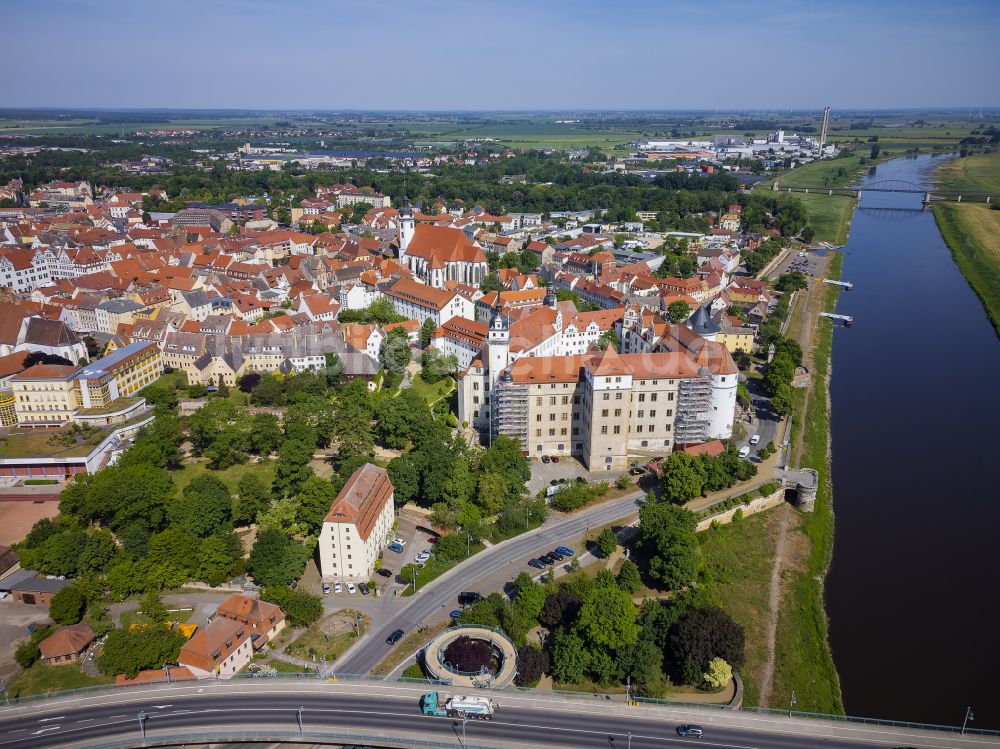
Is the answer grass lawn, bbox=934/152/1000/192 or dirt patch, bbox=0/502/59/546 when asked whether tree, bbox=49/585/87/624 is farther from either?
grass lawn, bbox=934/152/1000/192

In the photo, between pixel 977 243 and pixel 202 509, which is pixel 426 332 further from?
pixel 977 243

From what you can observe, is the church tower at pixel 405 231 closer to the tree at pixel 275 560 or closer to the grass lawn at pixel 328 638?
the tree at pixel 275 560

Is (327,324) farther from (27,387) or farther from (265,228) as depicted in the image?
(265,228)

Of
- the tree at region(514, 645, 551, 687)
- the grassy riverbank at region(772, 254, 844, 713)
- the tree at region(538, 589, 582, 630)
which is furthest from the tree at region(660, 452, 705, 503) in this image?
the tree at region(514, 645, 551, 687)

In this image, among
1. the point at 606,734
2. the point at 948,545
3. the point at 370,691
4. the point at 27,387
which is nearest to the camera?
the point at 606,734

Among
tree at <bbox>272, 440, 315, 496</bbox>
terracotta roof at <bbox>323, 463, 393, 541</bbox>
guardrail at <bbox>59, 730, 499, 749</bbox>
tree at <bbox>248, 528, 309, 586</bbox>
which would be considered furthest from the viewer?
tree at <bbox>272, 440, 315, 496</bbox>

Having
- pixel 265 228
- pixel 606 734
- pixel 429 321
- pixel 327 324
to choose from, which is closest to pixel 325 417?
pixel 327 324

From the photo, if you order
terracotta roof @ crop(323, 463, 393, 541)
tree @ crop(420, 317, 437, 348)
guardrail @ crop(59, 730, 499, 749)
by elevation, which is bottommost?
guardrail @ crop(59, 730, 499, 749)
